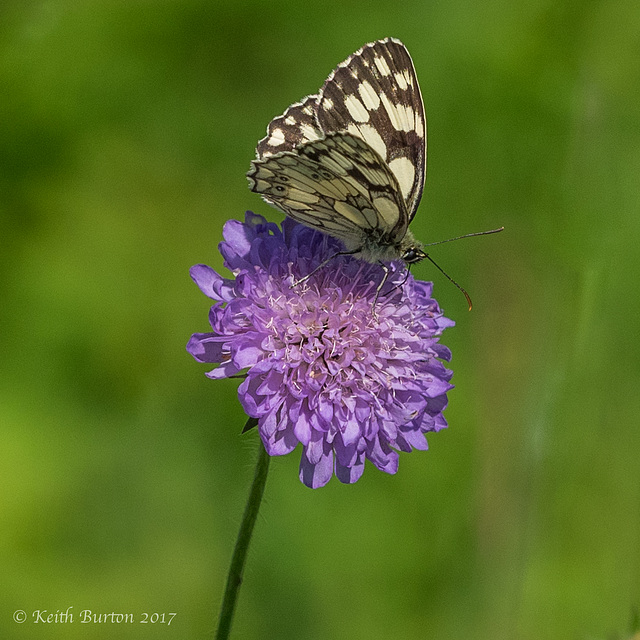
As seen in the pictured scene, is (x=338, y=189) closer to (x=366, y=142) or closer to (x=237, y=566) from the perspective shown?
(x=366, y=142)

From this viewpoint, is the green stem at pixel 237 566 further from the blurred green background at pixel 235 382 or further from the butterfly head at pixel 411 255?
the blurred green background at pixel 235 382

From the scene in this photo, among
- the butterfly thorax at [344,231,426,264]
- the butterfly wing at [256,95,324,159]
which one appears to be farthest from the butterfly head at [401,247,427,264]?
the butterfly wing at [256,95,324,159]

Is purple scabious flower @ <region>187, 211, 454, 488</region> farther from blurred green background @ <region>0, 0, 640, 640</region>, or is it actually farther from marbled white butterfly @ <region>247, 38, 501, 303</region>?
blurred green background @ <region>0, 0, 640, 640</region>

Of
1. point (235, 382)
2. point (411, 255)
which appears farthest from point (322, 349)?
point (235, 382)

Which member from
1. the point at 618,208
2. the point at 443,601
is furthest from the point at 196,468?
the point at 618,208

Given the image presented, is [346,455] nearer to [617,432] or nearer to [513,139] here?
[617,432]

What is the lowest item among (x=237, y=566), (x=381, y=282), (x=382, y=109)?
(x=237, y=566)
